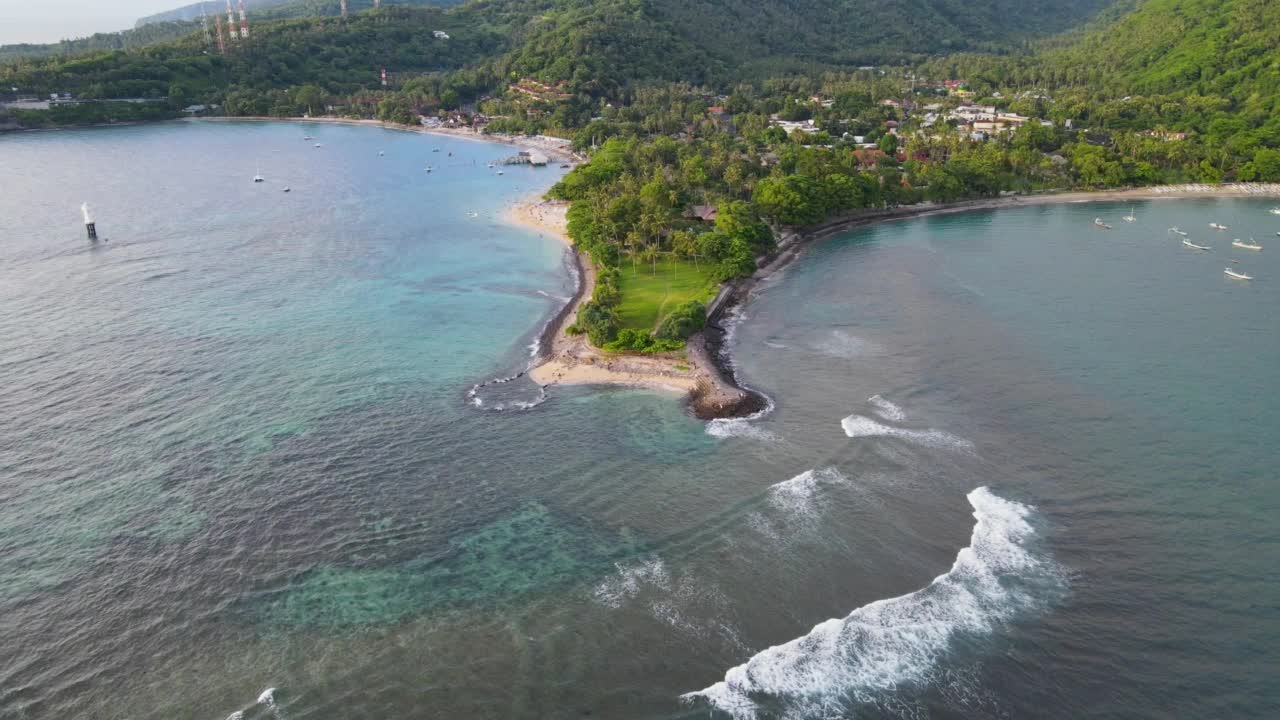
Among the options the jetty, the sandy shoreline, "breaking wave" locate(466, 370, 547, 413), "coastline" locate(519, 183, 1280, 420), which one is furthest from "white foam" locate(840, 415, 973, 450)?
the jetty

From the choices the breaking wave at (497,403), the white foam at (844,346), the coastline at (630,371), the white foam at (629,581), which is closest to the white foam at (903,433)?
the coastline at (630,371)

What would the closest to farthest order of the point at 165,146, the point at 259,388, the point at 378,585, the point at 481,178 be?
the point at 378,585
the point at 259,388
the point at 481,178
the point at 165,146

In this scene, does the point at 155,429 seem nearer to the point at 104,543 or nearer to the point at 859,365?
the point at 104,543

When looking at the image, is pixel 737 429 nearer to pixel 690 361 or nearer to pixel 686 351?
pixel 690 361

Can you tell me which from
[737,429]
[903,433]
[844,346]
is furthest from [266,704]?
[844,346]

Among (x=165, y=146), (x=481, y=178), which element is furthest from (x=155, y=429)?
(x=165, y=146)

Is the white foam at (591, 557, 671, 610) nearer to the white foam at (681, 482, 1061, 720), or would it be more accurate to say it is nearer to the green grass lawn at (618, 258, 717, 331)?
the white foam at (681, 482, 1061, 720)

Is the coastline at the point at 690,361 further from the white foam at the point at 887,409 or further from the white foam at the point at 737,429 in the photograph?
the white foam at the point at 887,409
